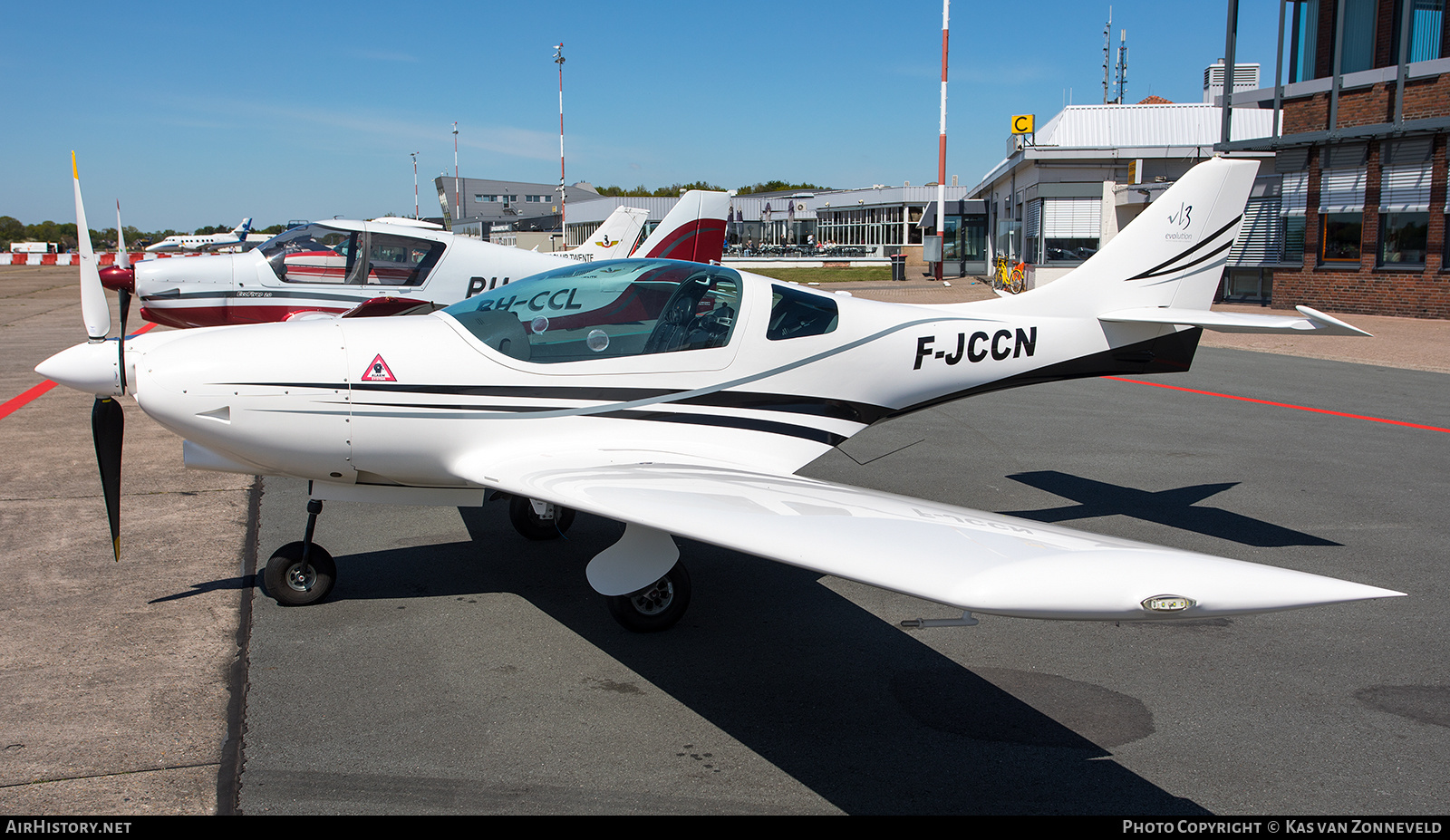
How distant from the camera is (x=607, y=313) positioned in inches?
195

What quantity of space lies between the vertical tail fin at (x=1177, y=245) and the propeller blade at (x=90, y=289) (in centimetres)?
568

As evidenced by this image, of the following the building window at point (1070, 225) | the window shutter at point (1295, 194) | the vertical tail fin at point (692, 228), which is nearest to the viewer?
the vertical tail fin at point (692, 228)

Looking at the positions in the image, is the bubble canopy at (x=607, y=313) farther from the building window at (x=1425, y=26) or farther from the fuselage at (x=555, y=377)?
the building window at (x=1425, y=26)

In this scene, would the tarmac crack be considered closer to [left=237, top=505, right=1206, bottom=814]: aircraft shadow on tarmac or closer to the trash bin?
[left=237, top=505, right=1206, bottom=814]: aircraft shadow on tarmac

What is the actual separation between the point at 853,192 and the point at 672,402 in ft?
259

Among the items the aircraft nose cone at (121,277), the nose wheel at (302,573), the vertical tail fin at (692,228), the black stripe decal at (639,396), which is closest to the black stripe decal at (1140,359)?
the black stripe decal at (639,396)

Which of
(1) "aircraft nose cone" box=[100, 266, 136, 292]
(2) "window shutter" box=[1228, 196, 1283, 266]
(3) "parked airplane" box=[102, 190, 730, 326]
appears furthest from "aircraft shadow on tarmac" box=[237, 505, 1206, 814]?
(2) "window shutter" box=[1228, 196, 1283, 266]

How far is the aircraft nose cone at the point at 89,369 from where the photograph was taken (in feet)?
14.3

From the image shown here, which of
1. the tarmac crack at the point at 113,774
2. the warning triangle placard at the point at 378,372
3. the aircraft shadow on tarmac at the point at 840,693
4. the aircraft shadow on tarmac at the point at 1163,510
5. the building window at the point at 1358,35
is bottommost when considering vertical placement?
the tarmac crack at the point at 113,774

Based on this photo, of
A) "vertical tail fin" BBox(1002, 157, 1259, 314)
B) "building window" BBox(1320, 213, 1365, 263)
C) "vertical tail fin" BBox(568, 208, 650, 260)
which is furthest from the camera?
"building window" BBox(1320, 213, 1365, 263)

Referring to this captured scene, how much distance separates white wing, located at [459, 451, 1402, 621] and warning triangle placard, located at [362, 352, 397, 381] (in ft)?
1.99

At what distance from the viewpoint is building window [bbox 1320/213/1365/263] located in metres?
22.6

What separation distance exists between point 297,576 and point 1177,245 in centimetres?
618

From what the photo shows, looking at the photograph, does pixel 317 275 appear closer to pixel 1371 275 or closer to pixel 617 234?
pixel 617 234
